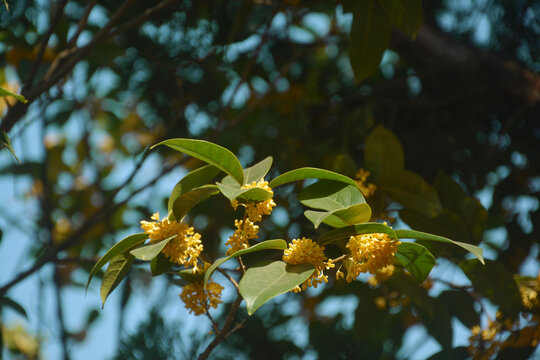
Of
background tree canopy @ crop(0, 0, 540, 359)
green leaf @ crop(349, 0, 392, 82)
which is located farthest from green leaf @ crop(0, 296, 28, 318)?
green leaf @ crop(349, 0, 392, 82)

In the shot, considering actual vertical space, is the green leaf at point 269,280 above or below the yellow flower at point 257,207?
below

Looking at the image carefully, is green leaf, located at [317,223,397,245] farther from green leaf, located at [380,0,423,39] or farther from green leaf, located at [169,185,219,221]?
green leaf, located at [380,0,423,39]

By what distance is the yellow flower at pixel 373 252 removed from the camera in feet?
1.90

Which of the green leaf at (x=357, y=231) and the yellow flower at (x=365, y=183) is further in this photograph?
the yellow flower at (x=365, y=183)

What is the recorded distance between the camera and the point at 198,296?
0.65 metres

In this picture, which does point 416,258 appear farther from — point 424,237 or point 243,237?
point 243,237

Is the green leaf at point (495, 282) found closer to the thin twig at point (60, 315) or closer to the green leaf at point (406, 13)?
the green leaf at point (406, 13)

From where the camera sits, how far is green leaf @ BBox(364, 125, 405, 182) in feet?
3.15

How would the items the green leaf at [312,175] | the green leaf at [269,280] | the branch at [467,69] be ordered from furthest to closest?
the branch at [467,69], the green leaf at [312,175], the green leaf at [269,280]

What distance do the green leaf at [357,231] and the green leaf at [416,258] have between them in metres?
0.05

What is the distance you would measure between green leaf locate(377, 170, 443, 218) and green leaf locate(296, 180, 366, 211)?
1.04ft

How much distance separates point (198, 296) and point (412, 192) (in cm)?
47

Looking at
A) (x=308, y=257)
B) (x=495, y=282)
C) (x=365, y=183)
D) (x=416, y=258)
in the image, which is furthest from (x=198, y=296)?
(x=495, y=282)

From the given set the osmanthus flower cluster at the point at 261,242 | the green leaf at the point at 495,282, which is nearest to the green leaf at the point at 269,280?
the osmanthus flower cluster at the point at 261,242
